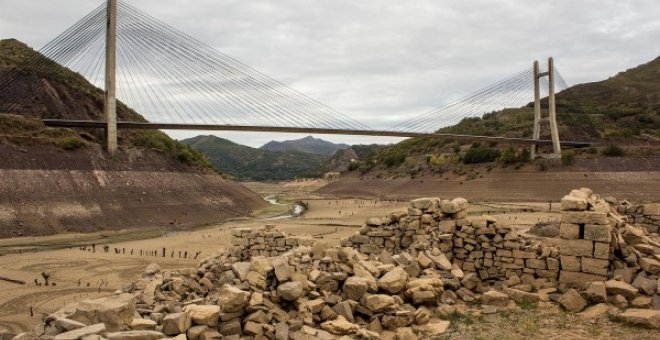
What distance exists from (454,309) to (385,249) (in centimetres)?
269

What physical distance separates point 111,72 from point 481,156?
45995 millimetres

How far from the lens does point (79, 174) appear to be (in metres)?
37.8

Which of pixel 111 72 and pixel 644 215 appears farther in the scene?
pixel 111 72

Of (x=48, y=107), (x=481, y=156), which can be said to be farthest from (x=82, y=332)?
(x=481, y=156)

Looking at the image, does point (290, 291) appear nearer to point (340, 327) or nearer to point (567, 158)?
point (340, 327)

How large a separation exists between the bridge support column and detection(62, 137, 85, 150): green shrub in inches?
93.9

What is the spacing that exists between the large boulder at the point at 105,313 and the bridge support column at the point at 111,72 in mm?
38762

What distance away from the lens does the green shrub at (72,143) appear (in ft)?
131

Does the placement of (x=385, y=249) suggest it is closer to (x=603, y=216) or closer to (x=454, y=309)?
(x=454, y=309)

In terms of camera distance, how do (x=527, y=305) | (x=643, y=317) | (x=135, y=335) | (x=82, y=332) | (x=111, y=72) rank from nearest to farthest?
(x=82, y=332) < (x=135, y=335) < (x=643, y=317) < (x=527, y=305) < (x=111, y=72)

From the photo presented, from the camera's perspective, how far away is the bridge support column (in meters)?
42.4

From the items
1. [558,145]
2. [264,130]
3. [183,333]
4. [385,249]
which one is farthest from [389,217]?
[558,145]

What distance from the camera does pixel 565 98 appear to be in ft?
337

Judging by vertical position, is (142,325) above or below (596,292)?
above
